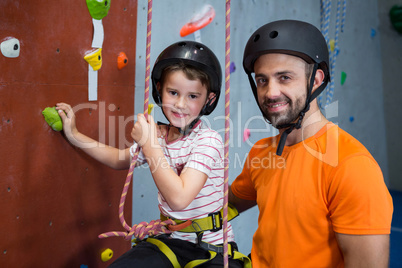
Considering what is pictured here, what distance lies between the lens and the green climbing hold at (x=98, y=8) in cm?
155

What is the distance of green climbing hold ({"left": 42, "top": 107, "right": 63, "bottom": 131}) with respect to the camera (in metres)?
1.44

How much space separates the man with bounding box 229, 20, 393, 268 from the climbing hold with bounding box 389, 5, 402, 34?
4.05m

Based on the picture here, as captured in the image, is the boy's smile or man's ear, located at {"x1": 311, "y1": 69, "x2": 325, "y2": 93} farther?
the boy's smile

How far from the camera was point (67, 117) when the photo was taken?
1.52 metres

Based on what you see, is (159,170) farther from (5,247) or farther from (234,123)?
(234,123)

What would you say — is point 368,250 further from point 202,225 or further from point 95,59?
point 95,59

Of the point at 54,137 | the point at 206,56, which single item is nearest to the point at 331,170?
the point at 206,56

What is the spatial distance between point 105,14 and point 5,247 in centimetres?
105

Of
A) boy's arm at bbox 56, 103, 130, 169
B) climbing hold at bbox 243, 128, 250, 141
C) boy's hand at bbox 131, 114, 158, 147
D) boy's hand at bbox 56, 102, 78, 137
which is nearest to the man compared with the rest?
boy's hand at bbox 131, 114, 158, 147

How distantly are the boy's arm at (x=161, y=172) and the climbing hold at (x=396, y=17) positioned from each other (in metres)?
4.50

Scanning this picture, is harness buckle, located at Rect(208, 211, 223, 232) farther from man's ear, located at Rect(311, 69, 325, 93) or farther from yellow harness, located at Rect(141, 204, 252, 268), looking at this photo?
man's ear, located at Rect(311, 69, 325, 93)

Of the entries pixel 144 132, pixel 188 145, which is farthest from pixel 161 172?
pixel 188 145

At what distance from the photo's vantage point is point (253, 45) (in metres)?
1.30

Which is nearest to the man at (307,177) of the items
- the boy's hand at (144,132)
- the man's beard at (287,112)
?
the man's beard at (287,112)
